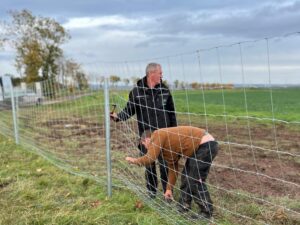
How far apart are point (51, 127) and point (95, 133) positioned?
1480 millimetres

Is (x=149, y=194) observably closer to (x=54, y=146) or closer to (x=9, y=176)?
(x=9, y=176)

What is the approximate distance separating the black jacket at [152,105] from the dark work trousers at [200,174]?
0.73 metres

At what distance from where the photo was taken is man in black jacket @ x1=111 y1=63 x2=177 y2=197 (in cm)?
505

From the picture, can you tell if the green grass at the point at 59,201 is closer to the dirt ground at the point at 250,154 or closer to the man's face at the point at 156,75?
the dirt ground at the point at 250,154

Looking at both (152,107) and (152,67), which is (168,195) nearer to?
(152,107)

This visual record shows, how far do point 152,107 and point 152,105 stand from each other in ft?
0.08

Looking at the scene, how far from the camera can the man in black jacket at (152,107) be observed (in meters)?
5.05

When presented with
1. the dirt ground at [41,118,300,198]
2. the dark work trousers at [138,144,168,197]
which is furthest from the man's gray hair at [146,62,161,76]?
the dirt ground at [41,118,300,198]

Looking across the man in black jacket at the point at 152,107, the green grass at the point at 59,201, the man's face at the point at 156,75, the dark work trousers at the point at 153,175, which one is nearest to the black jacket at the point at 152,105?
the man in black jacket at the point at 152,107

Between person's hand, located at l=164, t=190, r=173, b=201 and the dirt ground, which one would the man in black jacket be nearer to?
person's hand, located at l=164, t=190, r=173, b=201

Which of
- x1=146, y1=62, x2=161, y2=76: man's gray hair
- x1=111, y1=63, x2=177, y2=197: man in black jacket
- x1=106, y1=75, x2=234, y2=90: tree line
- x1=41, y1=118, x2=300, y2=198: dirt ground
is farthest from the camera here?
x1=41, y1=118, x2=300, y2=198: dirt ground

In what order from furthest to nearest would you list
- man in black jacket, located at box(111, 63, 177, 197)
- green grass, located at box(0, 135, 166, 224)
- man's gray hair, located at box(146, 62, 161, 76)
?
man in black jacket, located at box(111, 63, 177, 197)
man's gray hair, located at box(146, 62, 161, 76)
green grass, located at box(0, 135, 166, 224)

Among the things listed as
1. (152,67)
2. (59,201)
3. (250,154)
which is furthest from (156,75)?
(250,154)

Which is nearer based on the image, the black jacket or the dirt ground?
A: the black jacket
